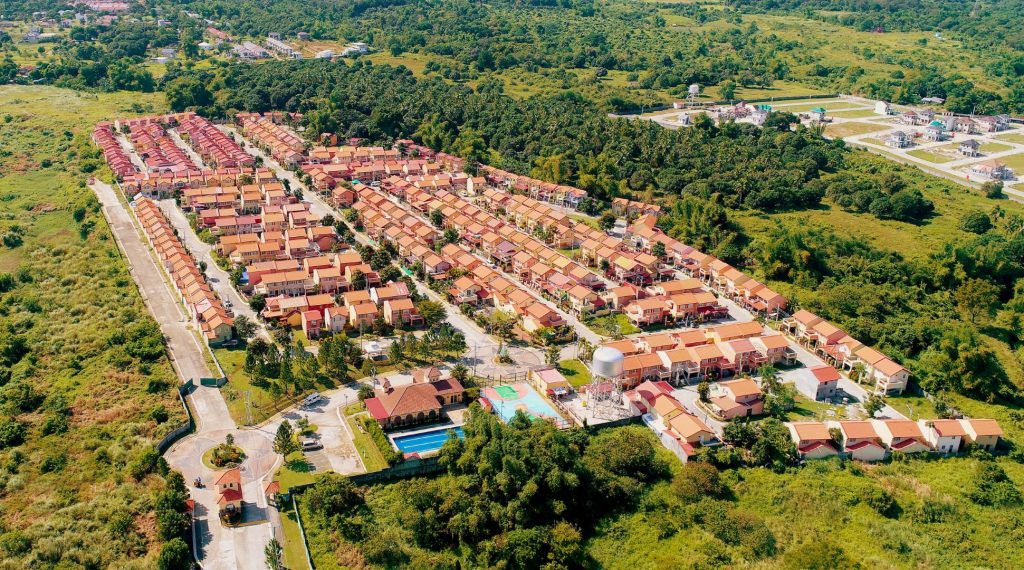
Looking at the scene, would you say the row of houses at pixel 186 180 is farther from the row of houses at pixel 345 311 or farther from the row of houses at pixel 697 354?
the row of houses at pixel 697 354


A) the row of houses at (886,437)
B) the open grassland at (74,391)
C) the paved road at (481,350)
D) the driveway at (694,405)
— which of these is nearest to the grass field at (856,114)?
the paved road at (481,350)

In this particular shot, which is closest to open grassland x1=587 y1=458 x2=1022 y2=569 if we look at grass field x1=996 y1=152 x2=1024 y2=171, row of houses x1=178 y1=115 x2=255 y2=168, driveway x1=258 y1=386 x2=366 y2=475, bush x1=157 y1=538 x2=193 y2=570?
driveway x1=258 y1=386 x2=366 y2=475

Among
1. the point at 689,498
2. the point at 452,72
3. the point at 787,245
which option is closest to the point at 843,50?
the point at 452,72

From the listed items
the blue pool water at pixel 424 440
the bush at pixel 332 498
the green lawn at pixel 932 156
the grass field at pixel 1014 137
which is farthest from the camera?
the grass field at pixel 1014 137

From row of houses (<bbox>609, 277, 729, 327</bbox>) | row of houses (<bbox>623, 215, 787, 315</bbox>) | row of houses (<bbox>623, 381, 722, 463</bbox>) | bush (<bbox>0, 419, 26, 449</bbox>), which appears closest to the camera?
bush (<bbox>0, 419, 26, 449</bbox>)

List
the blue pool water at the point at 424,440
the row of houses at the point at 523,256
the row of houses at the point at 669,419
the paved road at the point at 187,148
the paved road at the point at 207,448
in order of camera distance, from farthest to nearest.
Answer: the paved road at the point at 187,148 → the row of houses at the point at 523,256 → the row of houses at the point at 669,419 → the blue pool water at the point at 424,440 → the paved road at the point at 207,448

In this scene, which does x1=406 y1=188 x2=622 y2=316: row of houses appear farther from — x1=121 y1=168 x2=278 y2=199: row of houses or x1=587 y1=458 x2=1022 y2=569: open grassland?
x1=587 y1=458 x2=1022 y2=569: open grassland

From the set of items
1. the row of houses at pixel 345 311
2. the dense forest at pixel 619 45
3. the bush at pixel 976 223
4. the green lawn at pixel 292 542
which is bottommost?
the green lawn at pixel 292 542

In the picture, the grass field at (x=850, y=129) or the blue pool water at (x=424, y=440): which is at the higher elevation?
the grass field at (x=850, y=129)

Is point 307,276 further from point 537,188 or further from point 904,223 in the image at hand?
point 904,223
